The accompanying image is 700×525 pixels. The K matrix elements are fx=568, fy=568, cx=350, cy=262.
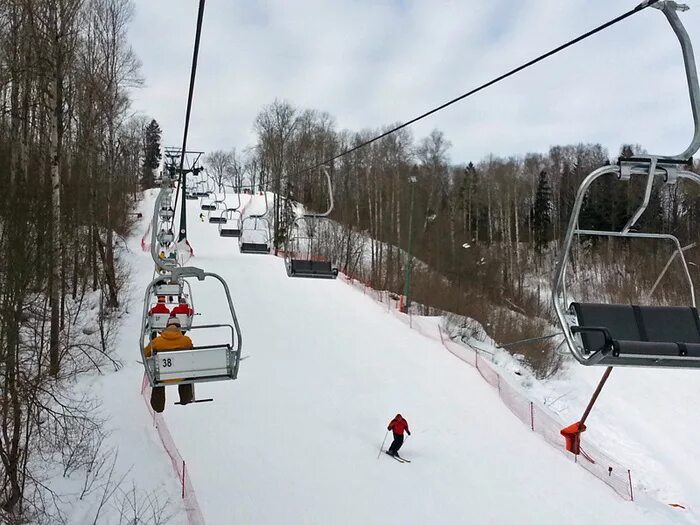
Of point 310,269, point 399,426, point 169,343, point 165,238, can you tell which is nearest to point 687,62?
point 169,343

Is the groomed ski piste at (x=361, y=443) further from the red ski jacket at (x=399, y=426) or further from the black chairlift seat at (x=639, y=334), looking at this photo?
the black chairlift seat at (x=639, y=334)

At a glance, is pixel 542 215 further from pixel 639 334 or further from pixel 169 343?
pixel 639 334

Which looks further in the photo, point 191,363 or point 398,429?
point 398,429

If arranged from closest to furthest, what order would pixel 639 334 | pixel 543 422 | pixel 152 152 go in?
pixel 639 334
pixel 543 422
pixel 152 152

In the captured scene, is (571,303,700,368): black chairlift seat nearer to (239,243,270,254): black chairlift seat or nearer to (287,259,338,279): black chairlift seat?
(287,259,338,279): black chairlift seat

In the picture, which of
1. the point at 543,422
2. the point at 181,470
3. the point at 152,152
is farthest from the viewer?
the point at 152,152

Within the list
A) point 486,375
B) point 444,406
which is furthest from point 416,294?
point 444,406

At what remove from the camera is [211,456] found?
1222 centimetres

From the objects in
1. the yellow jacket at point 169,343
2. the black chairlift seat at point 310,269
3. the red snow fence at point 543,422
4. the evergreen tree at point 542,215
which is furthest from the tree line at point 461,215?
the yellow jacket at point 169,343

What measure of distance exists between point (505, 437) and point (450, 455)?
6.48 ft

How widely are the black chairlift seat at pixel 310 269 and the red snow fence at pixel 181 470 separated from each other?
5293mm

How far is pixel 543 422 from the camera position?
50.3 ft

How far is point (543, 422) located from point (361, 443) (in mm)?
5288

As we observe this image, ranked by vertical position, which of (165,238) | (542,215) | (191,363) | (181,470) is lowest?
(181,470)
